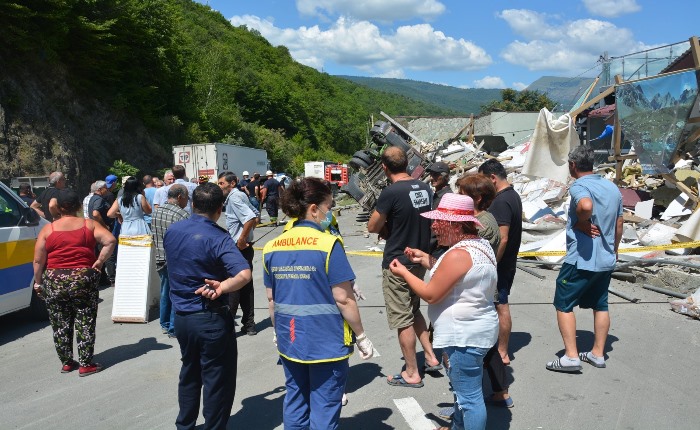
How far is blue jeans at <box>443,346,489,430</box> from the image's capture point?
330 cm

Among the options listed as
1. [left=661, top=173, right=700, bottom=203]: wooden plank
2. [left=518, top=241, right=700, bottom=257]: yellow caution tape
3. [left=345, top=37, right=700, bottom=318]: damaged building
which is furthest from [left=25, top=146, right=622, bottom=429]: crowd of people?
[left=661, top=173, right=700, bottom=203]: wooden plank

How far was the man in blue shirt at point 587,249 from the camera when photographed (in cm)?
492

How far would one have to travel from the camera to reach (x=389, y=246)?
15.8ft

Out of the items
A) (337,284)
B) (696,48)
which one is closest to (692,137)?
(696,48)

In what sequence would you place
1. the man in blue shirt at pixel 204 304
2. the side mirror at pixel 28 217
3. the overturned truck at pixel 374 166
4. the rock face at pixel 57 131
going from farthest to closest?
the rock face at pixel 57 131
the overturned truck at pixel 374 166
the side mirror at pixel 28 217
the man in blue shirt at pixel 204 304

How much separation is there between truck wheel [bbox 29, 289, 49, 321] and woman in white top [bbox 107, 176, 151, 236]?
4.50 feet

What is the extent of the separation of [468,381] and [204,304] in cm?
178

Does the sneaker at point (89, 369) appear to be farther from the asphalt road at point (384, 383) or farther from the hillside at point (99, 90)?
the hillside at point (99, 90)

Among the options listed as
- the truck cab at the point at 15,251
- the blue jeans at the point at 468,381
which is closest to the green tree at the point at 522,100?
the truck cab at the point at 15,251

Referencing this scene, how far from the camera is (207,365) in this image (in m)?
3.71

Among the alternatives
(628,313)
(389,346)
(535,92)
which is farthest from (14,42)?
(535,92)

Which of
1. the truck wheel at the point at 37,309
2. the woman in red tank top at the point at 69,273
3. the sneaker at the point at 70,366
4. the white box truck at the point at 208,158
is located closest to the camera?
the woman in red tank top at the point at 69,273

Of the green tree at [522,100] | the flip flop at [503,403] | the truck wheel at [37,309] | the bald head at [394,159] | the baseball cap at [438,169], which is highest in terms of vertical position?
the green tree at [522,100]

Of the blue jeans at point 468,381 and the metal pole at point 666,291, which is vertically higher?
the blue jeans at point 468,381
